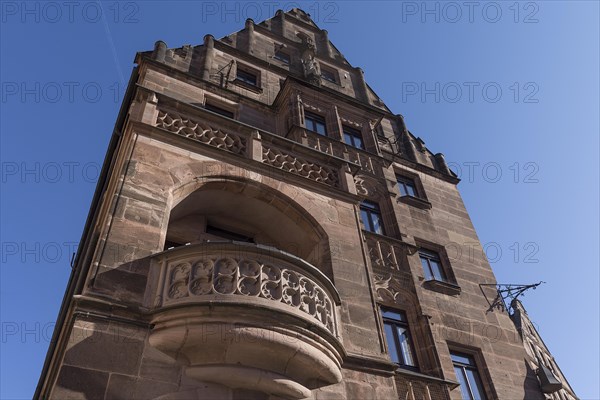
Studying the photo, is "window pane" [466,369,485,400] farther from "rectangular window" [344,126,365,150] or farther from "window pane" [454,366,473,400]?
"rectangular window" [344,126,365,150]

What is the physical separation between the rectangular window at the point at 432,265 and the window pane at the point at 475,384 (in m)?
2.66

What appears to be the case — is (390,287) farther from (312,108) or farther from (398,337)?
(312,108)

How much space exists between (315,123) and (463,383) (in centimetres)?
893

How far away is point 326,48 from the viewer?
22.0m

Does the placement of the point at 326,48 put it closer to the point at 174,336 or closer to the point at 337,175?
the point at 337,175

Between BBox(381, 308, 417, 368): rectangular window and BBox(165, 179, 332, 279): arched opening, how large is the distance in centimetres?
287

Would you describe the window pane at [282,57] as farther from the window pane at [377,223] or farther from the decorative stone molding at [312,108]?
the window pane at [377,223]

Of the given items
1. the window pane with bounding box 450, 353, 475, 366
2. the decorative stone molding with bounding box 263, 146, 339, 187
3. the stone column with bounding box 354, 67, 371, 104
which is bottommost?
the window pane with bounding box 450, 353, 475, 366

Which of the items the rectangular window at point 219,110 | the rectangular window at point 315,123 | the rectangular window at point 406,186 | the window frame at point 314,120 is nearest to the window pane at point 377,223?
the rectangular window at point 406,186

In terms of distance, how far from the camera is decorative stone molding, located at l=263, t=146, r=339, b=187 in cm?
1062

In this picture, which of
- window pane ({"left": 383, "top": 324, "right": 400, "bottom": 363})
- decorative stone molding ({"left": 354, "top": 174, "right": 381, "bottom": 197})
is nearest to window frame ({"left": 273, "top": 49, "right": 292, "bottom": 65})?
decorative stone molding ({"left": 354, "top": 174, "right": 381, "bottom": 197})

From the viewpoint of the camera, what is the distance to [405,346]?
1109 cm

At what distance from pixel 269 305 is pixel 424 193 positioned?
11213 mm

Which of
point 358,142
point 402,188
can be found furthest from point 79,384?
point 402,188
